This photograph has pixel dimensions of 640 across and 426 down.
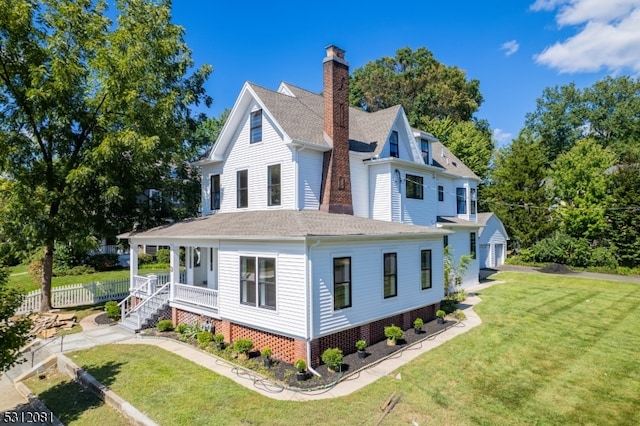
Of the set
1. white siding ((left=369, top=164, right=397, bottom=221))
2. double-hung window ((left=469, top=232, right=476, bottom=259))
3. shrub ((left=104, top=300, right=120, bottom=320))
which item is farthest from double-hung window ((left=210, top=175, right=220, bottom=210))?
double-hung window ((left=469, top=232, right=476, bottom=259))

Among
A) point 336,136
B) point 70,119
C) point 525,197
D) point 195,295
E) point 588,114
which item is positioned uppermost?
point 588,114

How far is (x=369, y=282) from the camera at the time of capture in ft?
41.7

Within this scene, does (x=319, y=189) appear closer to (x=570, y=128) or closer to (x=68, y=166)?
(x=68, y=166)

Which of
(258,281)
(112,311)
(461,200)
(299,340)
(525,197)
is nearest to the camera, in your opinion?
(299,340)

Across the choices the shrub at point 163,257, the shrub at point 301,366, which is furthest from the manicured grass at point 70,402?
the shrub at point 163,257

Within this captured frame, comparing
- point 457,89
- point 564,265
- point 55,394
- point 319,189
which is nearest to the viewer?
point 55,394

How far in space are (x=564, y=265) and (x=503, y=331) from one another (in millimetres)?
21794

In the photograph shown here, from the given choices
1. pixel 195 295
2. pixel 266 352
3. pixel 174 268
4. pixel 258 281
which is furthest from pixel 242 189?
pixel 266 352

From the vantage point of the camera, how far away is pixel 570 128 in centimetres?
6181

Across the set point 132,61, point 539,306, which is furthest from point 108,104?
point 539,306

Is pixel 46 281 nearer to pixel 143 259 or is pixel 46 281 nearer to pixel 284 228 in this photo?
pixel 143 259

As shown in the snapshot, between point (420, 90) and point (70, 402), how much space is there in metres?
54.8

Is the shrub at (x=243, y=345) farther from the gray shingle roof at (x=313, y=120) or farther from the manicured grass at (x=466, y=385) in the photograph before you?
the gray shingle roof at (x=313, y=120)

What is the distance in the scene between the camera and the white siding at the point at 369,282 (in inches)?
433
